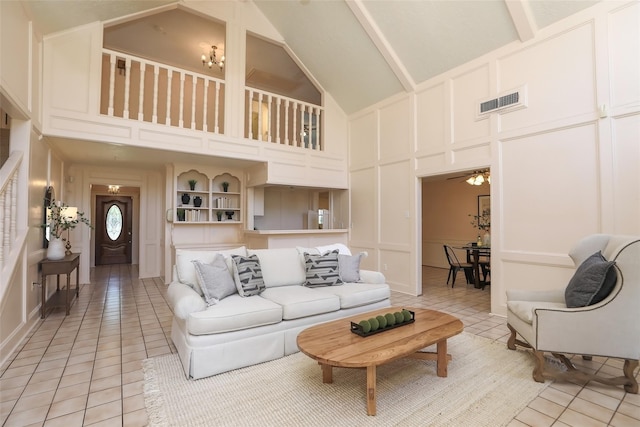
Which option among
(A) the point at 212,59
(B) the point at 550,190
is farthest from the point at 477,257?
(A) the point at 212,59

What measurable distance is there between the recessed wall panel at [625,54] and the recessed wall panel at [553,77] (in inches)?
6.7

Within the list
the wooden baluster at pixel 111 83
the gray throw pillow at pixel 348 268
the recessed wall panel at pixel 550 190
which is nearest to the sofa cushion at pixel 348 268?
the gray throw pillow at pixel 348 268

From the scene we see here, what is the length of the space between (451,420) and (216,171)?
6036 mm

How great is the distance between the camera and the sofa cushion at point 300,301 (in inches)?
114

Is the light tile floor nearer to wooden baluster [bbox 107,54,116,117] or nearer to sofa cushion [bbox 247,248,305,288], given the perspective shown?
sofa cushion [bbox 247,248,305,288]

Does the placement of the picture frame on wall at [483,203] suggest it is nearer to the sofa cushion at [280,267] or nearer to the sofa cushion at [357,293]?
the sofa cushion at [357,293]

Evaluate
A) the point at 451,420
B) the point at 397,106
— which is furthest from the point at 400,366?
the point at 397,106

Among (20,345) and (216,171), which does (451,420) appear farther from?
(216,171)

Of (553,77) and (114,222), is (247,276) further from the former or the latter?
(114,222)

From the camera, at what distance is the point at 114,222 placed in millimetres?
9016

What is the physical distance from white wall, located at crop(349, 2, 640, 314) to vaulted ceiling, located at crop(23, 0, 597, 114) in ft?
0.75

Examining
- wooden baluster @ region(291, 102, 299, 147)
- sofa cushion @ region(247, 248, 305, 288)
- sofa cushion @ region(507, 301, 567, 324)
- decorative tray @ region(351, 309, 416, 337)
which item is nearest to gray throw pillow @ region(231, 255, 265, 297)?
sofa cushion @ region(247, 248, 305, 288)

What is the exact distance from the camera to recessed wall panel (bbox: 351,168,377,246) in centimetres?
621

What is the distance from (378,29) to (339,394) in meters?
→ 5.03
